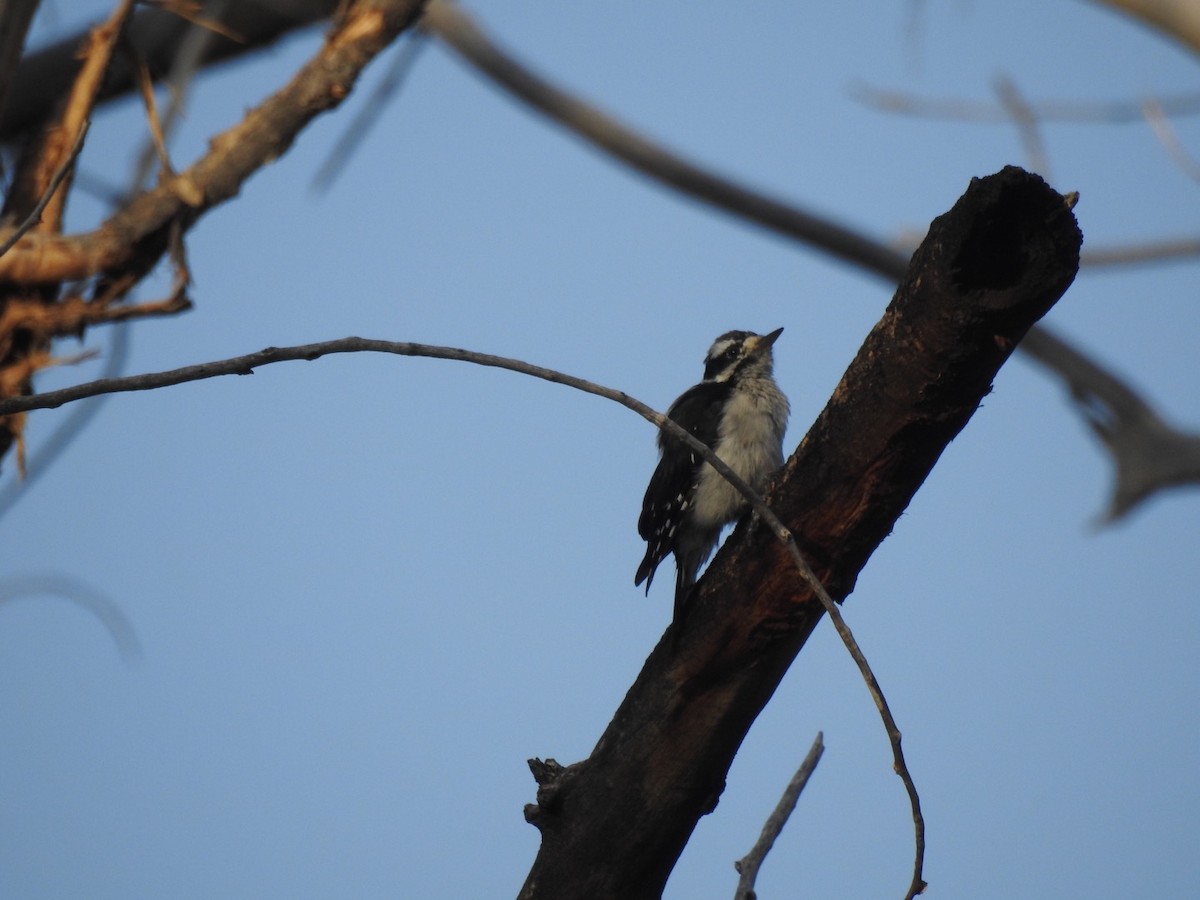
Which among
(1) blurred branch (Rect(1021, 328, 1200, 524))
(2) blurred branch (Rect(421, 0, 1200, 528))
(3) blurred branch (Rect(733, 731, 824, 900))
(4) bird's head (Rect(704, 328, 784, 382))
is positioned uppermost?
(2) blurred branch (Rect(421, 0, 1200, 528))

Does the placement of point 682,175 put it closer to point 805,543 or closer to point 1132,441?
point 1132,441

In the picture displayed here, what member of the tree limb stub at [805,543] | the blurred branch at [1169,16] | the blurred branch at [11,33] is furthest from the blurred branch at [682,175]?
the tree limb stub at [805,543]

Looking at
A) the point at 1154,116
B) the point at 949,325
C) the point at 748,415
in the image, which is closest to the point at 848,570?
the point at 949,325

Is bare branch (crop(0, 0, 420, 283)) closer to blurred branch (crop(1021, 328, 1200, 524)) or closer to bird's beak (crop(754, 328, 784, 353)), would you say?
bird's beak (crop(754, 328, 784, 353))

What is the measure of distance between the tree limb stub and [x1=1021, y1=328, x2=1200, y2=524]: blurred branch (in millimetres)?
2693

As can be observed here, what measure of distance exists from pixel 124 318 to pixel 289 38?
2607 millimetres

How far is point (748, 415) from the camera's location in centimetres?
447

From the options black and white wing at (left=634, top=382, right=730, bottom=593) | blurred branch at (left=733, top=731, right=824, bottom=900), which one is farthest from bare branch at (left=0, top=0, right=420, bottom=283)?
blurred branch at (left=733, top=731, right=824, bottom=900)

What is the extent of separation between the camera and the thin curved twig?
216 cm

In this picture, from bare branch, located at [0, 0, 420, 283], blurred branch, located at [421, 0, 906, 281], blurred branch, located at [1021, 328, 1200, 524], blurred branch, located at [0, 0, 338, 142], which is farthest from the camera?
blurred branch, located at [421, 0, 906, 281]

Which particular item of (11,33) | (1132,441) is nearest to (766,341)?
(1132,441)

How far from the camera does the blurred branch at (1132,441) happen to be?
4773mm

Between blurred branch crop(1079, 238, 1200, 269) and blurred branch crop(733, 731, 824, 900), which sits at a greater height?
blurred branch crop(1079, 238, 1200, 269)

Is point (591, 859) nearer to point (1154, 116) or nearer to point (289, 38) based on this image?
point (1154, 116)
